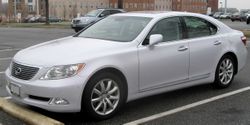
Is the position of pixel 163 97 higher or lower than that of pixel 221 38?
lower

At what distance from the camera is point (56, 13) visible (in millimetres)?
127000

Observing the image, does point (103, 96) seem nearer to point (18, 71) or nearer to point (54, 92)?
point (54, 92)

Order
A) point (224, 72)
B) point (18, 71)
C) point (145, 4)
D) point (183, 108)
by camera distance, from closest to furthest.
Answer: point (18, 71) < point (183, 108) < point (224, 72) < point (145, 4)

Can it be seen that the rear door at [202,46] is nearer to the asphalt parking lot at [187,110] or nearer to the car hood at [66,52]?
the asphalt parking lot at [187,110]

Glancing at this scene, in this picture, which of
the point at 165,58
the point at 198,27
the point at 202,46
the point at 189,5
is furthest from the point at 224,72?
the point at 189,5

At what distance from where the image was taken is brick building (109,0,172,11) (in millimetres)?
120375

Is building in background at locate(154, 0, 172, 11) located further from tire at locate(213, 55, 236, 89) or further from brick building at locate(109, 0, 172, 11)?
tire at locate(213, 55, 236, 89)

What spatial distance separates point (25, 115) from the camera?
5.45m

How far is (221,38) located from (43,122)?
3.79 metres

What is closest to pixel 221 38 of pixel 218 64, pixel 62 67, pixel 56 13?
pixel 218 64

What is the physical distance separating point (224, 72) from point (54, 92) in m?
3.62

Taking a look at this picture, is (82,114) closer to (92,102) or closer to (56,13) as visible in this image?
(92,102)

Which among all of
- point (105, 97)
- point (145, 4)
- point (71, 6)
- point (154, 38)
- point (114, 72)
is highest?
point (145, 4)

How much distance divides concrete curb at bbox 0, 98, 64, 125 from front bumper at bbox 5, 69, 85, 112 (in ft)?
0.50
